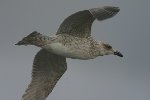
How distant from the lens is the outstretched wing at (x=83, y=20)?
3009 centimetres

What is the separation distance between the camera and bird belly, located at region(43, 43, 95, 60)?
102 feet

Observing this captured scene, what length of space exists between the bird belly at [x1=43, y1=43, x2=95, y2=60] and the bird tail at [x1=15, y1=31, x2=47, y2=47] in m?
0.37

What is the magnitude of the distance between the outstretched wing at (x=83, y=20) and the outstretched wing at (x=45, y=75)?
2.27m

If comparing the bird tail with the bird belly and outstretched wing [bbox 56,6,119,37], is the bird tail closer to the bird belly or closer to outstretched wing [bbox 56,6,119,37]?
the bird belly

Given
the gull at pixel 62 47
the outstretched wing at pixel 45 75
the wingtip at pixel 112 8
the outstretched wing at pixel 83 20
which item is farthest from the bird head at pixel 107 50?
the wingtip at pixel 112 8

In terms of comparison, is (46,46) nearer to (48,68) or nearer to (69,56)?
(69,56)

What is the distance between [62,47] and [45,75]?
345 centimetres

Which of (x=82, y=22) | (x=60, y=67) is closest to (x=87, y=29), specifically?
(x=82, y=22)

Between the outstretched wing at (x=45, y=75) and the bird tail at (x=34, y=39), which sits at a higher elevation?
the bird tail at (x=34, y=39)

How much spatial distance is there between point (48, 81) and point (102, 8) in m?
5.53

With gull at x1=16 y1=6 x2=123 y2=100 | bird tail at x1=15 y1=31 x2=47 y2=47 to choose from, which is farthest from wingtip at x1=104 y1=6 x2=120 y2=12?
bird tail at x1=15 y1=31 x2=47 y2=47

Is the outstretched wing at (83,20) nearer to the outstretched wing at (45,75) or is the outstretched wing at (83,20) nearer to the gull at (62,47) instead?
the gull at (62,47)

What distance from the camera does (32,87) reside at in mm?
34375

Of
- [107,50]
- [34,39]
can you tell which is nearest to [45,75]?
[107,50]
